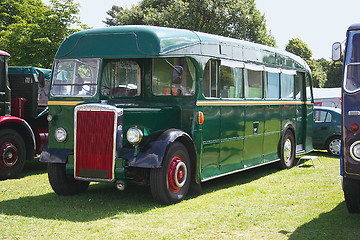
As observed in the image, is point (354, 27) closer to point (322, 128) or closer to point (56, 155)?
point (56, 155)

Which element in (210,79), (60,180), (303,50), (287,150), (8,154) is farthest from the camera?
(303,50)

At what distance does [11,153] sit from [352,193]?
7484 mm

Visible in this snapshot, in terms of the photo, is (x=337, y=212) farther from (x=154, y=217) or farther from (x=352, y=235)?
(x=154, y=217)

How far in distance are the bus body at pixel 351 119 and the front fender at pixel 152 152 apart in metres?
2.57

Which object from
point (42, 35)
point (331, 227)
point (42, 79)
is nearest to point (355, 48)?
point (331, 227)

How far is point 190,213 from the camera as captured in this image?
760cm

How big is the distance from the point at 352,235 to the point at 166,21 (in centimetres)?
2974

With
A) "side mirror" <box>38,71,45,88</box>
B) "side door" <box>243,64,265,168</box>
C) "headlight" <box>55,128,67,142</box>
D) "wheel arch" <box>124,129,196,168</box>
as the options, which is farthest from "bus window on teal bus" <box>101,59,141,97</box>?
"side mirror" <box>38,71,45,88</box>

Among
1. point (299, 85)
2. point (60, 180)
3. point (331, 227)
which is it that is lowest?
point (331, 227)

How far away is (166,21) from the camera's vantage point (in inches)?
1372

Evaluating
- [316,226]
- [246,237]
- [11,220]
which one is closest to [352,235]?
[316,226]

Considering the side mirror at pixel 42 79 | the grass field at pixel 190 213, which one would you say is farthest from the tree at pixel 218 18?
the grass field at pixel 190 213

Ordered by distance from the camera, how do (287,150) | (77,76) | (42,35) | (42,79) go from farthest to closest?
1. (42,35)
2. (287,150)
3. (42,79)
4. (77,76)

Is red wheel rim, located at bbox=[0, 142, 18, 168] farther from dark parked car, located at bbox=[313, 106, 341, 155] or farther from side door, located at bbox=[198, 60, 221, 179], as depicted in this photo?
dark parked car, located at bbox=[313, 106, 341, 155]
